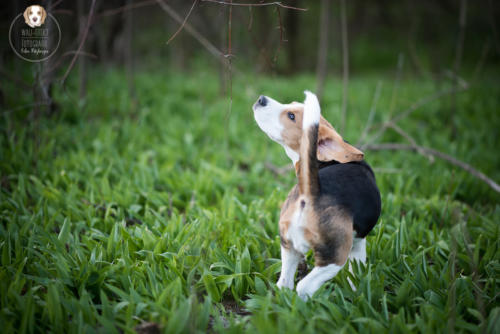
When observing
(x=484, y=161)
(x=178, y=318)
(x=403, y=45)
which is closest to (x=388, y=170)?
(x=484, y=161)

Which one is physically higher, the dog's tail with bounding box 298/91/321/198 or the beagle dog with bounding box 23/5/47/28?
the beagle dog with bounding box 23/5/47/28

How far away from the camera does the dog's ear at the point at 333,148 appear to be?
1.77 m

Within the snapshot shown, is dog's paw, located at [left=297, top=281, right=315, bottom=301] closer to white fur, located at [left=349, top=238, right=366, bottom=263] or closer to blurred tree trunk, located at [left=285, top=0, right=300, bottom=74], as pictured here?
white fur, located at [left=349, top=238, right=366, bottom=263]

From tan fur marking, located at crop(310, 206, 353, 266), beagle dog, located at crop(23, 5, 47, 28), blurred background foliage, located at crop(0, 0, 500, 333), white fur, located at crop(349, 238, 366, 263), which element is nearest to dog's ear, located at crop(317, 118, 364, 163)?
tan fur marking, located at crop(310, 206, 353, 266)

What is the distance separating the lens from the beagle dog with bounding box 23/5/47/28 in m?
3.47

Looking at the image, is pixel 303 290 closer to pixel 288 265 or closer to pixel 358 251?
pixel 288 265

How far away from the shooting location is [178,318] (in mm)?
1633

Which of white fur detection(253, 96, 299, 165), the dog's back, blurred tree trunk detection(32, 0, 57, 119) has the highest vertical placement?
blurred tree trunk detection(32, 0, 57, 119)

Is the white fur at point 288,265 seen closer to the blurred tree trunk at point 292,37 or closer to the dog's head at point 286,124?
the dog's head at point 286,124

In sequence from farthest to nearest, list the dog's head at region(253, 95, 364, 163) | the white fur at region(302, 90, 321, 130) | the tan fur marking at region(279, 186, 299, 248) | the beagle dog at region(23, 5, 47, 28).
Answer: the beagle dog at region(23, 5, 47, 28)
the dog's head at region(253, 95, 364, 163)
the tan fur marking at region(279, 186, 299, 248)
the white fur at region(302, 90, 321, 130)

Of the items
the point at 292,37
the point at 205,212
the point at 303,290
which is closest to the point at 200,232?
the point at 205,212

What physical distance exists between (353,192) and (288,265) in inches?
19.6

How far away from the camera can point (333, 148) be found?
1797 millimetres

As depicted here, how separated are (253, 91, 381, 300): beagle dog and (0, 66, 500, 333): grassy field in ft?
0.87
